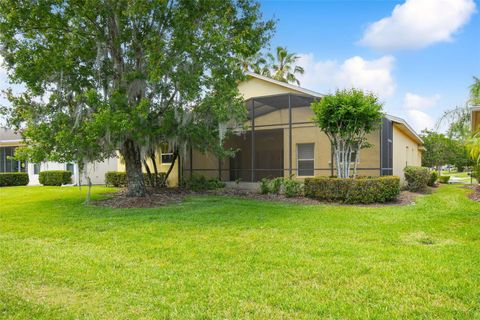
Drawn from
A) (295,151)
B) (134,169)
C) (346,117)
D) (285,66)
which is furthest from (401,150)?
(285,66)

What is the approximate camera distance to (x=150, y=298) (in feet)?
11.8

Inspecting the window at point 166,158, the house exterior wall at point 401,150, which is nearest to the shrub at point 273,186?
the house exterior wall at point 401,150

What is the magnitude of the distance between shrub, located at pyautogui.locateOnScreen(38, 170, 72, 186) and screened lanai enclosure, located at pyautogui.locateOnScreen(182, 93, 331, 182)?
7866mm

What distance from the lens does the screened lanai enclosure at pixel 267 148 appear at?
15.0m

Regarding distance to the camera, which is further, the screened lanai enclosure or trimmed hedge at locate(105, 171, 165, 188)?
trimmed hedge at locate(105, 171, 165, 188)

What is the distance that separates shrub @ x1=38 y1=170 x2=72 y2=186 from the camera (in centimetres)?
2009

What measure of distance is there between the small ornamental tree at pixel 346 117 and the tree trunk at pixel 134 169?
6.14 meters

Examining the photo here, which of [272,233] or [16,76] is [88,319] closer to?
[272,233]

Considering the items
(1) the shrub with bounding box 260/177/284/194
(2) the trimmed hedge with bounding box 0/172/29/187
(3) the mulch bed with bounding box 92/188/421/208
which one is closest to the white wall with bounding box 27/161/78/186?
(2) the trimmed hedge with bounding box 0/172/29/187

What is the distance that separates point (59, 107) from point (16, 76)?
1382 mm

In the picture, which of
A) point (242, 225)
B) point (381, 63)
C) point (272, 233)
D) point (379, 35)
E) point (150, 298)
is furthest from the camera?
point (381, 63)

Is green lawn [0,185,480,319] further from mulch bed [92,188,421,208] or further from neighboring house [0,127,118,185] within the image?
neighboring house [0,127,118,185]

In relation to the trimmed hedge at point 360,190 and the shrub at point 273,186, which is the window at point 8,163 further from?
the trimmed hedge at point 360,190

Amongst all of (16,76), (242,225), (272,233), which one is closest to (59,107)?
(16,76)
